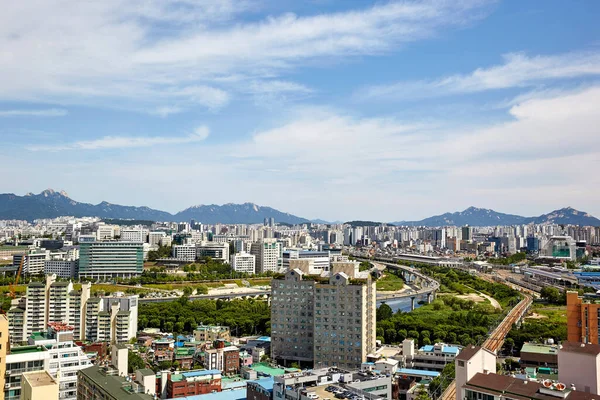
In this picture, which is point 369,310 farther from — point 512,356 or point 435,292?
point 435,292

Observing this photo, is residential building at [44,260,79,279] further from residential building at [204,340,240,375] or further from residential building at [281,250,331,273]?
residential building at [204,340,240,375]

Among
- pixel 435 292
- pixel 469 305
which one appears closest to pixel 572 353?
pixel 469 305

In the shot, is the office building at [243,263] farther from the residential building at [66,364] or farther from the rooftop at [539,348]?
the residential building at [66,364]

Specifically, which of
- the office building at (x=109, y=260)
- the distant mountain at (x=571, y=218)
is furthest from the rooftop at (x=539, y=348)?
the distant mountain at (x=571, y=218)

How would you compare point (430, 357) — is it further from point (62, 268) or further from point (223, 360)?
point (62, 268)

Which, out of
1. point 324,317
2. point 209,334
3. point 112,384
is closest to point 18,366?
point 112,384

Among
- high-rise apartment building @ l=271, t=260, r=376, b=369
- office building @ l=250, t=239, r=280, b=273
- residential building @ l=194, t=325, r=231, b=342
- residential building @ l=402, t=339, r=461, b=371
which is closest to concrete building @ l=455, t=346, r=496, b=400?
high-rise apartment building @ l=271, t=260, r=376, b=369
